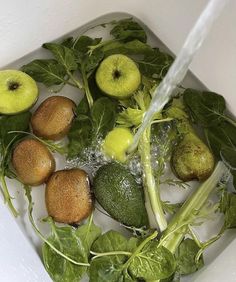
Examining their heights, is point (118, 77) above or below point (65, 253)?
above

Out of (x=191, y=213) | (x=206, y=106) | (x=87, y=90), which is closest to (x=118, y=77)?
(x=87, y=90)

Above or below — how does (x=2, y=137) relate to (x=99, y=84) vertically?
below

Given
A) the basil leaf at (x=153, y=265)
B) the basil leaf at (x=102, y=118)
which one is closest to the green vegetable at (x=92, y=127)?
the basil leaf at (x=102, y=118)

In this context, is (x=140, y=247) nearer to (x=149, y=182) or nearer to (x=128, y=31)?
(x=149, y=182)

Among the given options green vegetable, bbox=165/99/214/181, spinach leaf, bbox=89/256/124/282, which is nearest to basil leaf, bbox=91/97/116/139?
green vegetable, bbox=165/99/214/181

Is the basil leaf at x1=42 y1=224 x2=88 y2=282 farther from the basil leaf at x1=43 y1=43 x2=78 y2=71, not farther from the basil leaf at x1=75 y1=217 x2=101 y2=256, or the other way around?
the basil leaf at x1=43 y1=43 x2=78 y2=71

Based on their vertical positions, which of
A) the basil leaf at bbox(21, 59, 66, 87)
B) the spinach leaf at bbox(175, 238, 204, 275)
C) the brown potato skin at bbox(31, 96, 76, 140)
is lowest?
the spinach leaf at bbox(175, 238, 204, 275)

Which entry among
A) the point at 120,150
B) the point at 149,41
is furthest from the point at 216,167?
the point at 149,41

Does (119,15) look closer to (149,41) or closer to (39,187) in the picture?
(149,41)
